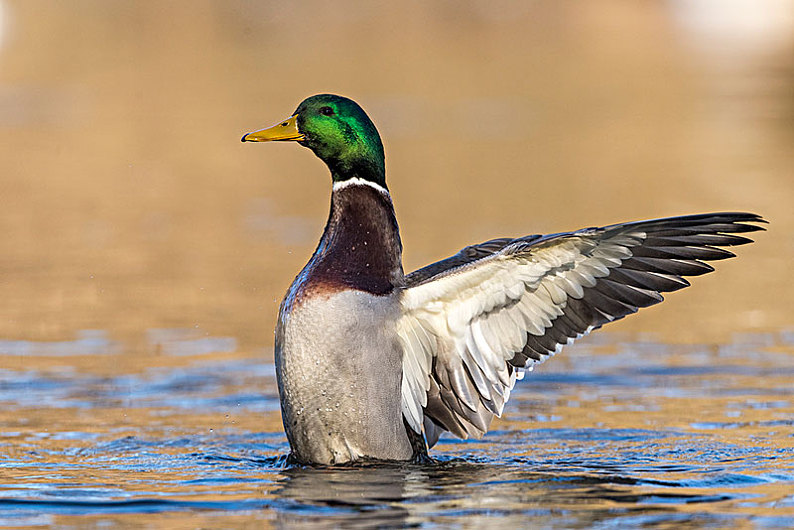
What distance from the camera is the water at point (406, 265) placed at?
665cm

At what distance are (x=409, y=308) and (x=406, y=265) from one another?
5707mm

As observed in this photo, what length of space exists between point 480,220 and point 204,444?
7.99 metres

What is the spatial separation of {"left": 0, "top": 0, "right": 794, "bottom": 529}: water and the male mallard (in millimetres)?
273

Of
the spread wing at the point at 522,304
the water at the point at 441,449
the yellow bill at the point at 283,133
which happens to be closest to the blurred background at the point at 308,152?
the water at the point at 441,449

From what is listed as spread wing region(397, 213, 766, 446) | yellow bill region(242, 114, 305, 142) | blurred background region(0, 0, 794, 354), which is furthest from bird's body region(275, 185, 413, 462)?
blurred background region(0, 0, 794, 354)

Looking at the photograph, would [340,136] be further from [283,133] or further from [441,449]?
[441,449]

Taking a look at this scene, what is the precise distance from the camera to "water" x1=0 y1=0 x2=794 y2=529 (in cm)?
665

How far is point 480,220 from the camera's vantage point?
15.4 m

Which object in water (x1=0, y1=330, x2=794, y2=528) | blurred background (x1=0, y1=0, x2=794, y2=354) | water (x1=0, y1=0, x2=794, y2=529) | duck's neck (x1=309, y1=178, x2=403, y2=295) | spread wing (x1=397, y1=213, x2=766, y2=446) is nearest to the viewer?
water (x1=0, y1=330, x2=794, y2=528)

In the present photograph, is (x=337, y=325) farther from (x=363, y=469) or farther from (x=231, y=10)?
(x=231, y=10)

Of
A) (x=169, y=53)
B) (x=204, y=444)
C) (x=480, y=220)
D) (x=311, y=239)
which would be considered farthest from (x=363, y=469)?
(x=169, y=53)

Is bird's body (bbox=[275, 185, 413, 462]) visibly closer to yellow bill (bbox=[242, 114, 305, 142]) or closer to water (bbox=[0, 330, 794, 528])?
water (bbox=[0, 330, 794, 528])

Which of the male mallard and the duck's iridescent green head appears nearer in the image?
the male mallard

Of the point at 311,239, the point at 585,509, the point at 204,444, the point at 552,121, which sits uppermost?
the point at 552,121
